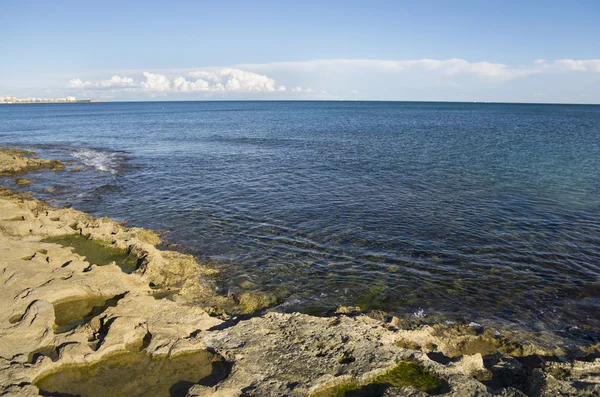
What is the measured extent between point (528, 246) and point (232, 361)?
15.9 meters

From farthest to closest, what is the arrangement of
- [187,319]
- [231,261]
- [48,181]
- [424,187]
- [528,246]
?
[48,181] → [424,187] → [528,246] → [231,261] → [187,319]

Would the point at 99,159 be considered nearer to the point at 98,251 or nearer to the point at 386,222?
the point at 98,251

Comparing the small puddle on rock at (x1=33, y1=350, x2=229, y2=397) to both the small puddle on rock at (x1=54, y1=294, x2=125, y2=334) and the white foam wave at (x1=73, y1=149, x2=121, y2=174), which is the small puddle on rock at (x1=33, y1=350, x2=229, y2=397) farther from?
the white foam wave at (x1=73, y1=149, x2=121, y2=174)

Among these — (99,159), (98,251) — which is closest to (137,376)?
(98,251)

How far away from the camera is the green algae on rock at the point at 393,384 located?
8641 mm

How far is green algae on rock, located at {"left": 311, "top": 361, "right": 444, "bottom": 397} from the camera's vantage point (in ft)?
28.3

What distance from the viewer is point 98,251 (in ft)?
55.6

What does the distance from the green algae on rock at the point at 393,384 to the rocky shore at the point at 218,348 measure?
0.02m

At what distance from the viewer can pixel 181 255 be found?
A: 664 inches

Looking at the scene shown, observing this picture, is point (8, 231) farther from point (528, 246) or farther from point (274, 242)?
point (528, 246)

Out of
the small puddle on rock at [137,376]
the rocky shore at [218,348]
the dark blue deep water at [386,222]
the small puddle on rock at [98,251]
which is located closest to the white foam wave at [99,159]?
the dark blue deep water at [386,222]

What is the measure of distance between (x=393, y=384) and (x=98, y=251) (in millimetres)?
14344

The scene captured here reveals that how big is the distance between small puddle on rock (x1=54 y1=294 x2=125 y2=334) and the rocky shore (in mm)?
40

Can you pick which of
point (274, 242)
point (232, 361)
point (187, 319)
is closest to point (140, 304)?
point (187, 319)
